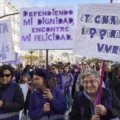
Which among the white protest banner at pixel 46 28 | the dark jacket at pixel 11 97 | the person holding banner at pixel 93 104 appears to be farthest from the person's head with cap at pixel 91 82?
the white protest banner at pixel 46 28

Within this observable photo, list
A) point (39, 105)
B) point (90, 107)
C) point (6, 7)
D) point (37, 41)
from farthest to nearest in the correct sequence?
point (6, 7) → point (37, 41) → point (39, 105) → point (90, 107)

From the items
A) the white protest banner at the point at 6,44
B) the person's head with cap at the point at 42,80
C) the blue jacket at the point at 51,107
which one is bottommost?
the blue jacket at the point at 51,107

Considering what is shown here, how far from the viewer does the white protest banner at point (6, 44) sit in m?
5.12

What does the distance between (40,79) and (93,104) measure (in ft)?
2.97

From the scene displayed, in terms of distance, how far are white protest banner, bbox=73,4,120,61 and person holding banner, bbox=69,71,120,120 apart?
0.27 m

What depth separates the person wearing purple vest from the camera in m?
4.41

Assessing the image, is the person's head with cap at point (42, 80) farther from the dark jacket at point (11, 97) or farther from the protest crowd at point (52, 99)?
the dark jacket at point (11, 97)

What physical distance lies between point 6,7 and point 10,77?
6165cm

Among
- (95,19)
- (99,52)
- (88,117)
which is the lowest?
(88,117)

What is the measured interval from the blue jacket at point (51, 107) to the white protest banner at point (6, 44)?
0.99 m

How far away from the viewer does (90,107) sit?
369 centimetres

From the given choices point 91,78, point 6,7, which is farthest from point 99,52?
point 6,7

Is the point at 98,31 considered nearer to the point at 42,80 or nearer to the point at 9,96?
the point at 42,80

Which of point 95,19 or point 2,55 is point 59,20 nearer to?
point 2,55
